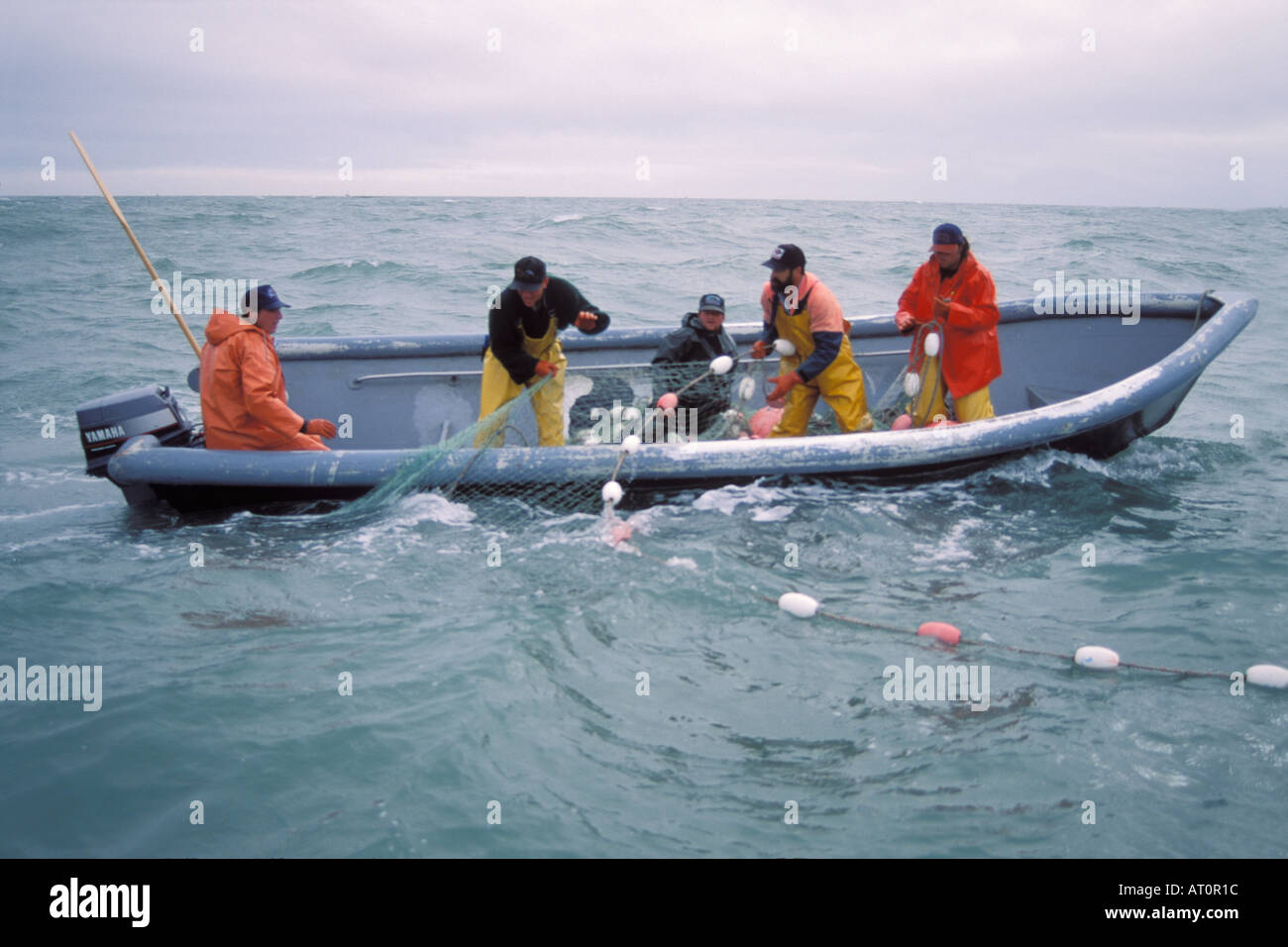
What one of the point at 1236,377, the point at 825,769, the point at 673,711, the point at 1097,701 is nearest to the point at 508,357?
the point at 673,711

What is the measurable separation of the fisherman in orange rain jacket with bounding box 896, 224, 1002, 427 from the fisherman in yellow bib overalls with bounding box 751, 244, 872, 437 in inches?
22.6

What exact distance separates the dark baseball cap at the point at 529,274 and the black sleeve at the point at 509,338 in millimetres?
158

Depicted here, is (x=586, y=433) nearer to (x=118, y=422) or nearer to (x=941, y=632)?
(x=118, y=422)

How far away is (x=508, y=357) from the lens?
570cm

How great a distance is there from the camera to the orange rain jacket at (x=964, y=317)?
593cm

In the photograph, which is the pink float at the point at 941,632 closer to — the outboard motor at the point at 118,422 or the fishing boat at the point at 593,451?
the fishing boat at the point at 593,451

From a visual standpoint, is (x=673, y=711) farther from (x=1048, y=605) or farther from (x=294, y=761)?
(x=1048, y=605)

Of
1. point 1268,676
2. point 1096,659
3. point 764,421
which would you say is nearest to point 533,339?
point 764,421

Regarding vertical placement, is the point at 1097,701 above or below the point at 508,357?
below

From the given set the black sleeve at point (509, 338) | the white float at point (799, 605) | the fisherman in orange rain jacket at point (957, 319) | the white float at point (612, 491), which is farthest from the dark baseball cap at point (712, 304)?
the white float at point (799, 605)

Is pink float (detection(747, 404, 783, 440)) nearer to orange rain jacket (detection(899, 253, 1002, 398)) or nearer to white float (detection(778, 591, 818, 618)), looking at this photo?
orange rain jacket (detection(899, 253, 1002, 398))

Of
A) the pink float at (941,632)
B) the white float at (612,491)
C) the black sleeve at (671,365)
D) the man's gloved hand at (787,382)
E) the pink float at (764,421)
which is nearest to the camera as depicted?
the pink float at (941,632)

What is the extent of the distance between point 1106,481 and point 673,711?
4045 mm

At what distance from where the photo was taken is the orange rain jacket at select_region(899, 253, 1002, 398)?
5926 millimetres
